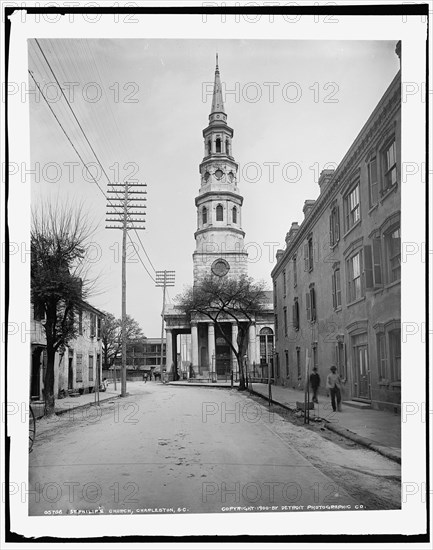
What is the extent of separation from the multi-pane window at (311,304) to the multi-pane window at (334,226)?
0.78 meters

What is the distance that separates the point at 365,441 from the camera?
6512 mm

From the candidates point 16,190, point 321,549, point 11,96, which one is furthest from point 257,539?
point 11,96

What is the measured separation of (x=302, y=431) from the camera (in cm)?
909

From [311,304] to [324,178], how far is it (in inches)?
95.7

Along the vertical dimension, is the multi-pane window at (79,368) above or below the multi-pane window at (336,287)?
below

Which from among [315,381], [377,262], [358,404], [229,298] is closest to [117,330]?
[315,381]

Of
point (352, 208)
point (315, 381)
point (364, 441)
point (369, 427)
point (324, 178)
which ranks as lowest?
point (364, 441)

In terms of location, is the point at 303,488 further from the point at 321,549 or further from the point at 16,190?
the point at 16,190

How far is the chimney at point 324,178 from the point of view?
5.81m

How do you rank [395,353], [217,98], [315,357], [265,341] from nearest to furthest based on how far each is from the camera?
[395,353]
[217,98]
[315,357]
[265,341]

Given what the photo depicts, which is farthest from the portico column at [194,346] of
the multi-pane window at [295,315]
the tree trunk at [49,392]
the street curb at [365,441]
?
the street curb at [365,441]

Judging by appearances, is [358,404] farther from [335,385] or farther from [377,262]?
[377,262]

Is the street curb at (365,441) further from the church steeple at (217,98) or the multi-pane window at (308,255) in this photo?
the church steeple at (217,98)

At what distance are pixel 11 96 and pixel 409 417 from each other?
431cm
